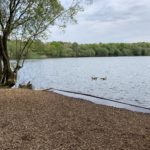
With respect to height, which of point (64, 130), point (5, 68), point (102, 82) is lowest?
point (102, 82)

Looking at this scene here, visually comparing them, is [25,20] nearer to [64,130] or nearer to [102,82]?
[64,130]

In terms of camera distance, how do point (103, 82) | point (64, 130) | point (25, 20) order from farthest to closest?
1. point (103, 82)
2. point (25, 20)
3. point (64, 130)

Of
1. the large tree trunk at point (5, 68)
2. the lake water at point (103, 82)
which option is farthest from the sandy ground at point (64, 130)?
the lake water at point (103, 82)

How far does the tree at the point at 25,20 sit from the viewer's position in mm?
20953

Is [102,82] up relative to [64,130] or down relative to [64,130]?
down

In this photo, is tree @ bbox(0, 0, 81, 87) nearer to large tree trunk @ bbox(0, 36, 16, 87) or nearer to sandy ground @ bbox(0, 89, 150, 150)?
large tree trunk @ bbox(0, 36, 16, 87)

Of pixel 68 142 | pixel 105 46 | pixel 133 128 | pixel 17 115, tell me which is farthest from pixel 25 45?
pixel 105 46

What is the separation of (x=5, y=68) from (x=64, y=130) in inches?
525

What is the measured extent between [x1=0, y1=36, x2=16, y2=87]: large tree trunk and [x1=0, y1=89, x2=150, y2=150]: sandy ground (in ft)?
27.0

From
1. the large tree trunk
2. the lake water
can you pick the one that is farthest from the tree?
the lake water

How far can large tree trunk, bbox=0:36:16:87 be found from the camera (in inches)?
846

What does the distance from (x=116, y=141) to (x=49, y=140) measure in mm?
1729

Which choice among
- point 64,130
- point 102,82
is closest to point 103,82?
point 102,82

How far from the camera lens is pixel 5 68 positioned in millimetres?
22156
